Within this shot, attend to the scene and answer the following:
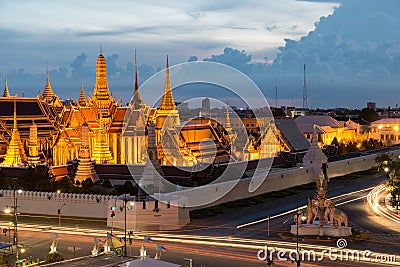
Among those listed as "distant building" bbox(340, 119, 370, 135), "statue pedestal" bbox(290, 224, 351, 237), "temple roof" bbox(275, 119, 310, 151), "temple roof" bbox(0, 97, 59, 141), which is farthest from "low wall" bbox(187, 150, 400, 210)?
"distant building" bbox(340, 119, 370, 135)

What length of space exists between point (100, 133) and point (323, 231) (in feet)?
112

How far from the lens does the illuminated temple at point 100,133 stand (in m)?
67.5

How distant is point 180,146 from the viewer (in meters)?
72.1

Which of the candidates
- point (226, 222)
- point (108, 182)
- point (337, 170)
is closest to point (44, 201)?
point (108, 182)

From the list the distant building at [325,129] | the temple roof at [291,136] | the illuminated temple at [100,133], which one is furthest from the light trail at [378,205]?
the distant building at [325,129]

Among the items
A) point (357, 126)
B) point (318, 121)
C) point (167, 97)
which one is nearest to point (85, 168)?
point (167, 97)

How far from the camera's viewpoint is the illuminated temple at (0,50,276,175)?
67500mm

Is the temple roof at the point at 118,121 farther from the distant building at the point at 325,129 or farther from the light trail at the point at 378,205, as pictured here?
the distant building at the point at 325,129

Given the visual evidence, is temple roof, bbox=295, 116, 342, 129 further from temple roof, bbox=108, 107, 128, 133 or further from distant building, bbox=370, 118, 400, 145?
temple roof, bbox=108, 107, 128, 133

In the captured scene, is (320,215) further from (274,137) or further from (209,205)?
(274,137)

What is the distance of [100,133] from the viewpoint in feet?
227

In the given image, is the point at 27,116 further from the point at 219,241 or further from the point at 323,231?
the point at 323,231

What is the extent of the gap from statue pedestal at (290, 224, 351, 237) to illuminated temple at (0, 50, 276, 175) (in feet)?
89.3

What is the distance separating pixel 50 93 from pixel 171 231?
180ft
